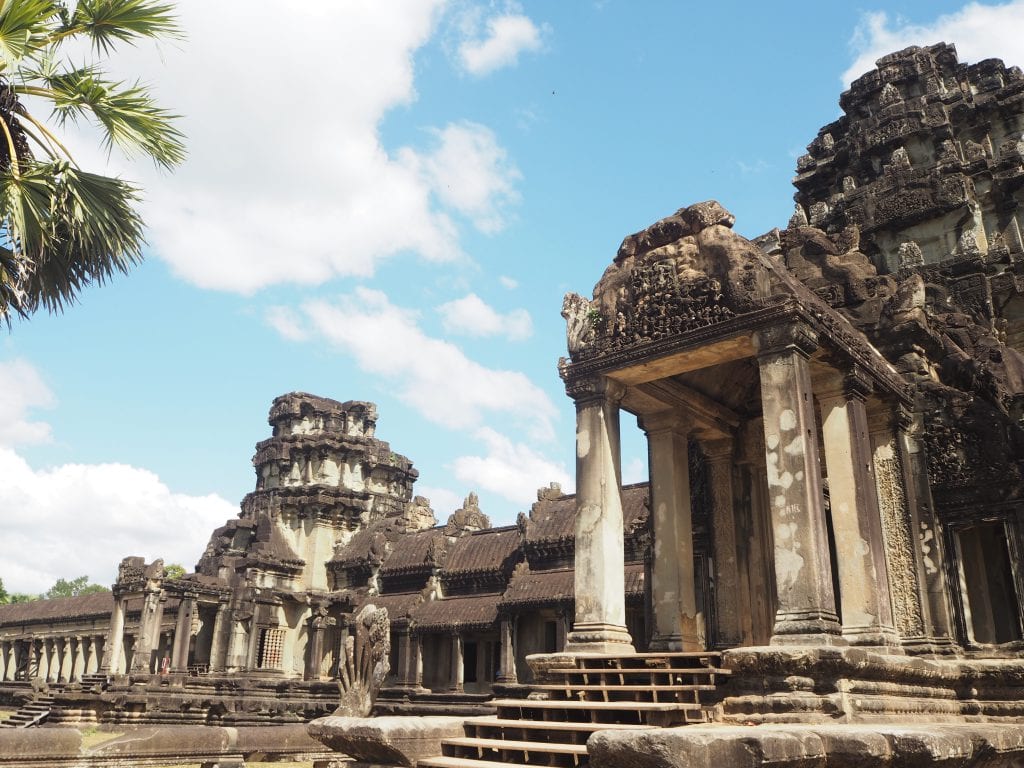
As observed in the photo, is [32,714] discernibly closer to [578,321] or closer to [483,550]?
[483,550]

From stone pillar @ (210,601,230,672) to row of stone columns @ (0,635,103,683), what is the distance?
13050mm

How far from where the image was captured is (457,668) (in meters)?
32.2

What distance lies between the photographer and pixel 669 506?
40.1 feet

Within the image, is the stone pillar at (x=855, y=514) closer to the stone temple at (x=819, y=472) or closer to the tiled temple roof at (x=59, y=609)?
the stone temple at (x=819, y=472)

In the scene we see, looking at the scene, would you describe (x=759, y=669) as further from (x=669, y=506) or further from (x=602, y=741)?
(x=669, y=506)

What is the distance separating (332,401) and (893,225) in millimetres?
35968

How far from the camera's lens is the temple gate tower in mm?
9461

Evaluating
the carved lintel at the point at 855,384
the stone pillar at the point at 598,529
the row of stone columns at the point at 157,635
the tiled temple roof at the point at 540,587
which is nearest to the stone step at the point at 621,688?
the stone pillar at the point at 598,529

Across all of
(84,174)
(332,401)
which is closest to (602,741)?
(84,174)

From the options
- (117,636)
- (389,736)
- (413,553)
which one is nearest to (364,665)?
(389,736)

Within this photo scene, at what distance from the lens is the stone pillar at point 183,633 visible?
1474 inches

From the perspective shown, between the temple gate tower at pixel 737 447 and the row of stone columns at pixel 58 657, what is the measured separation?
46.7m

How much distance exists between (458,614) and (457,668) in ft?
6.67

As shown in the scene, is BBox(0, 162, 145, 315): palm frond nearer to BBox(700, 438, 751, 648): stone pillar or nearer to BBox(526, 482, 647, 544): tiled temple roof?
BBox(700, 438, 751, 648): stone pillar
